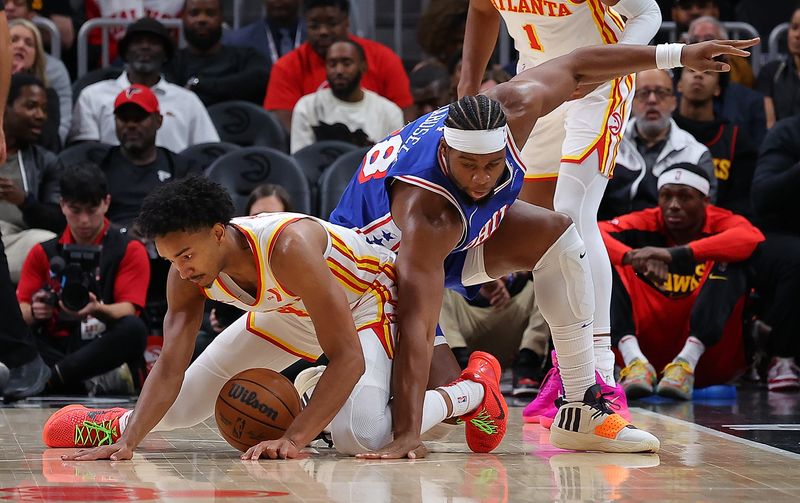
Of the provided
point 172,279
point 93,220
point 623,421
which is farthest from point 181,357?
point 93,220

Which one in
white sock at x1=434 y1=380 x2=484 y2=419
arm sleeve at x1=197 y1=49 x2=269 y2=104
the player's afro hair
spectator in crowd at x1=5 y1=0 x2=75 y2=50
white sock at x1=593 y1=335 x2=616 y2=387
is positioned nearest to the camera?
the player's afro hair

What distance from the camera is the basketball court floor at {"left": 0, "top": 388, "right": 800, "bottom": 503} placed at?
3180mm

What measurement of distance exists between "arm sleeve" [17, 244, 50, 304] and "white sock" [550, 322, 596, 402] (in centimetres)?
316

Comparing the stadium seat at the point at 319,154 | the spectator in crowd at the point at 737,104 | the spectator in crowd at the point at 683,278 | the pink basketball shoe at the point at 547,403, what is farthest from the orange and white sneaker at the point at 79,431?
the spectator in crowd at the point at 737,104

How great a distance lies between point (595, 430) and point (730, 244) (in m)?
2.82

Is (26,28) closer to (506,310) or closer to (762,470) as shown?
(506,310)

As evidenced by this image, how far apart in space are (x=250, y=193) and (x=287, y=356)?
2.92 m

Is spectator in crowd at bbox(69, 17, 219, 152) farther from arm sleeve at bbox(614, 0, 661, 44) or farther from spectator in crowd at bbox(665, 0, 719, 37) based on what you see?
arm sleeve at bbox(614, 0, 661, 44)

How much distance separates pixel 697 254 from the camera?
6.63 m

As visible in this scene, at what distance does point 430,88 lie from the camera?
7.84 meters

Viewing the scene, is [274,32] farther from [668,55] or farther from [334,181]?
[668,55]

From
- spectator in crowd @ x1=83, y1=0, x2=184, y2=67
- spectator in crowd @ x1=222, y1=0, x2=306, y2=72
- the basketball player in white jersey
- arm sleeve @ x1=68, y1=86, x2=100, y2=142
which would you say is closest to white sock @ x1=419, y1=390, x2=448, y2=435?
the basketball player in white jersey

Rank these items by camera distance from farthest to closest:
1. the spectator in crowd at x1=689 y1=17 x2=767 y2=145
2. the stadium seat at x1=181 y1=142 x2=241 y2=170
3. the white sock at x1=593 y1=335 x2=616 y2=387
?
the spectator in crowd at x1=689 y1=17 x2=767 y2=145 < the stadium seat at x1=181 y1=142 x2=241 y2=170 < the white sock at x1=593 y1=335 x2=616 y2=387

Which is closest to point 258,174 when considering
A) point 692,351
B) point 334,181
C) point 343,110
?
point 334,181
